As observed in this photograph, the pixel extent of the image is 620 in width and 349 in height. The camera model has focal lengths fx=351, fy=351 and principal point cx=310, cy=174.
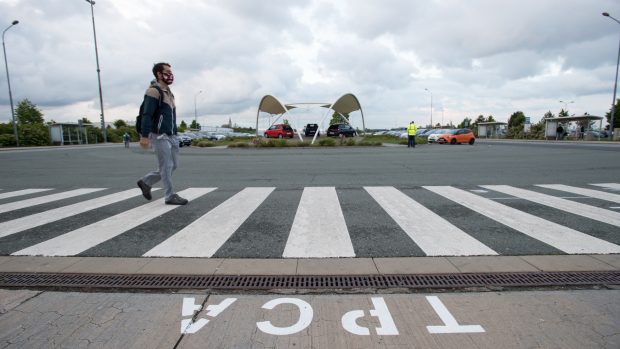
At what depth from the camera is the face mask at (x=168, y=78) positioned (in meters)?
5.49

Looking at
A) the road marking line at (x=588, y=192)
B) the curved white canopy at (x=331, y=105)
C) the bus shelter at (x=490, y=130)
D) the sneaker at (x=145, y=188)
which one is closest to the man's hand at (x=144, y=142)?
the sneaker at (x=145, y=188)

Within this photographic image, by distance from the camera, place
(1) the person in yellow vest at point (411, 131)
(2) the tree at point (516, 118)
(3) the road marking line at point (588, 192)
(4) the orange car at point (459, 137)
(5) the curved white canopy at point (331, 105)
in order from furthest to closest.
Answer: (2) the tree at point (516, 118) < (5) the curved white canopy at point (331, 105) < (4) the orange car at point (459, 137) < (1) the person in yellow vest at point (411, 131) < (3) the road marking line at point (588, 192)

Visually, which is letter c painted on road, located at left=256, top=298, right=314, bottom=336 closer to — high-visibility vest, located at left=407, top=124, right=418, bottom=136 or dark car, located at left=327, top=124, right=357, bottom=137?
high-visibility vest, located at left=407, top=124, right=418, bottom=136

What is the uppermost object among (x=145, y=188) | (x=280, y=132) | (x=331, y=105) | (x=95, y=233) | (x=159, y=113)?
(x=331, y=105)

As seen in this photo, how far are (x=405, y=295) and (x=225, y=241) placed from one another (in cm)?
205

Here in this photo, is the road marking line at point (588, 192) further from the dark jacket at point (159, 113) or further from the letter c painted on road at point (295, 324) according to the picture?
the dark jacket at point (159, 113)

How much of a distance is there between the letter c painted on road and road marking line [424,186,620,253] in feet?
9.04

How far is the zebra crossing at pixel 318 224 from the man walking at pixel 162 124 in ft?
1.80

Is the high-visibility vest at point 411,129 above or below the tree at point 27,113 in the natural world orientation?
below

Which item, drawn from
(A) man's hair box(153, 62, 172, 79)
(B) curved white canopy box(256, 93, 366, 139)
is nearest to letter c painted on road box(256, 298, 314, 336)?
(A) man's hair box(153, 62, 172, 79)

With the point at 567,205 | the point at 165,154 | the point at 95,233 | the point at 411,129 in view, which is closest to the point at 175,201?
the point at 165,154

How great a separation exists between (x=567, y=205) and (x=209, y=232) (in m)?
5.30

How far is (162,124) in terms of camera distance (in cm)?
538

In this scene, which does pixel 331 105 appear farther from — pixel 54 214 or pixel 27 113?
pixel 27 113
